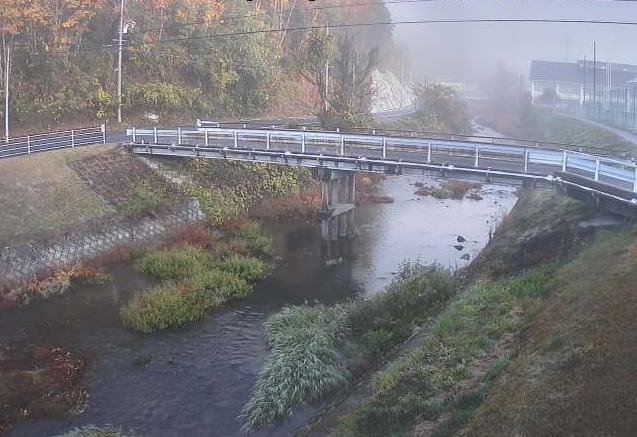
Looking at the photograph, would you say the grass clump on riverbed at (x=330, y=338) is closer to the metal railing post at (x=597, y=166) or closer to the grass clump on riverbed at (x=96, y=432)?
the grass clump on riverbed at (x=96, y=432)

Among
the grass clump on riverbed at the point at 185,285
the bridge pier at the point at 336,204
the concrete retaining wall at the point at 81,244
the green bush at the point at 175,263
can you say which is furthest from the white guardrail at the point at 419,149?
the green bush at the point at 175,263

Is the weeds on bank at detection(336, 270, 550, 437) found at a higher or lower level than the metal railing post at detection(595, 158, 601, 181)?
lower

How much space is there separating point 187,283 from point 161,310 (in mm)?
2266

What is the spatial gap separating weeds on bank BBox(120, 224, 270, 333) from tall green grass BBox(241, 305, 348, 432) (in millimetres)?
2997

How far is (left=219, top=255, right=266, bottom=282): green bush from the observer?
77.8ft

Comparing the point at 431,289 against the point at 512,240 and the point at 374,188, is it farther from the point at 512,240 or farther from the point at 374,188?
the point at 374,188

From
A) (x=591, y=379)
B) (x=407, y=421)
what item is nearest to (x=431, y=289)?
(x=407, y=421)

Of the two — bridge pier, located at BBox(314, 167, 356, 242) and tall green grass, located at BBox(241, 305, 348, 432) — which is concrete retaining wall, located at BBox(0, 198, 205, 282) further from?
tall green grass, located at BBox(241, 305, 348, 432)

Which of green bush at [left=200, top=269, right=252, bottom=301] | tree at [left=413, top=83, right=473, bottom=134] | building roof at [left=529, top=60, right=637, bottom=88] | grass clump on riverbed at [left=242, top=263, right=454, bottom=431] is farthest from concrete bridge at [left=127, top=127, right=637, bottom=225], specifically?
building roof at [left=529, top=60, right=637, bottom=88]

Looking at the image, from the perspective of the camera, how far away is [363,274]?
985 inches

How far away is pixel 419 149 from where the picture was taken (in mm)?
27953

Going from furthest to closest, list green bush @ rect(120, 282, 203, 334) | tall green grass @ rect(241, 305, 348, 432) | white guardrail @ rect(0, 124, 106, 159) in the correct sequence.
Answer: white guardrail @ rect(0, 124, 106, 159)
green bush @ rect(120, 282, 203, 334)
tall green grass @ rect(241, 305, 348, 432)

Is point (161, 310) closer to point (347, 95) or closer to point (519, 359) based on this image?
point (519, 359)

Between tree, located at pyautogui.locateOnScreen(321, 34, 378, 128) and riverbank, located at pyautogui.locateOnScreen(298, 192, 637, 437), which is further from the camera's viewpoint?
tree, located at pyautogui.locateOnScreen(321, 34, 378, 128)
